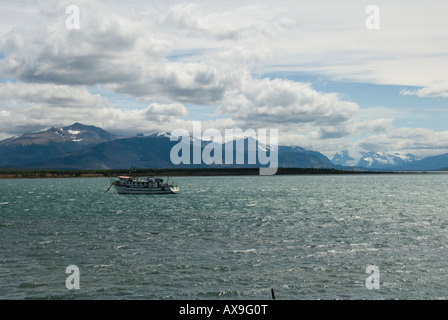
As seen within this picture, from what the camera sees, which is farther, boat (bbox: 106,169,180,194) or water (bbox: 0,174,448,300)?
boat (bbox: 106,169,180,194)

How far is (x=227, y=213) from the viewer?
81562 millimetres

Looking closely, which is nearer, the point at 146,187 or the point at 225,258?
the point at 225,258

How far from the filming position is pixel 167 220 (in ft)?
236

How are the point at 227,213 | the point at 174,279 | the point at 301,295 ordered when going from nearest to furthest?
the point at 301,295 < the point at 174,279 < the point at 227,213

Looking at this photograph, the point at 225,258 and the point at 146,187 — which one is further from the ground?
the point at 146,187

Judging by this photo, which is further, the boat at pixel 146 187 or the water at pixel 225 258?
the boat at pixel 146 187

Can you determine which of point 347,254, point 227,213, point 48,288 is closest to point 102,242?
point 48,288

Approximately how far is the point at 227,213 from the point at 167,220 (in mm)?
14211
